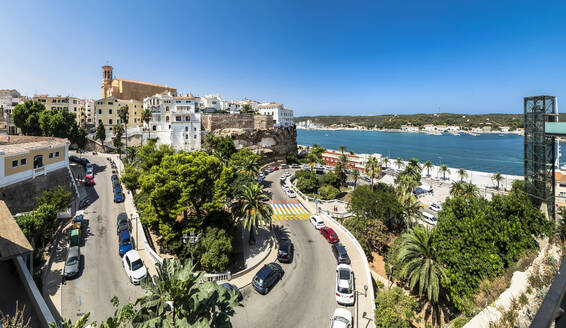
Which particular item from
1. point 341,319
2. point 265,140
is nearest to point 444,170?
point 265,140

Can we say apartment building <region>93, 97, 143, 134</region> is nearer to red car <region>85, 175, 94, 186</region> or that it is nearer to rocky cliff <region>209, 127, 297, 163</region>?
rocky cliff <region>209, 127, 297, 163</region>

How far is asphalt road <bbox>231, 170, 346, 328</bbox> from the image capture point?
15.8m

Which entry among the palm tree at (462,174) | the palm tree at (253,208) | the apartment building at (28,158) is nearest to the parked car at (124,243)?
the palm tree at (253,208)

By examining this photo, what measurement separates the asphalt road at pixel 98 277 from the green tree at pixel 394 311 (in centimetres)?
1745

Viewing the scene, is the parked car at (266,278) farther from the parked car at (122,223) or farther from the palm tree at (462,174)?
the palm tree at (462,174)

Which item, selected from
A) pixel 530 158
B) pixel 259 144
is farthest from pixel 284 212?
pixel 259 144

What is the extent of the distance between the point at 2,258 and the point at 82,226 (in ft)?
40.5

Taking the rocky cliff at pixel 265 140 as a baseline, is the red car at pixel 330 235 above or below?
below

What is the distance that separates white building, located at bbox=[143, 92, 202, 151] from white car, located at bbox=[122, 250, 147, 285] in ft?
159

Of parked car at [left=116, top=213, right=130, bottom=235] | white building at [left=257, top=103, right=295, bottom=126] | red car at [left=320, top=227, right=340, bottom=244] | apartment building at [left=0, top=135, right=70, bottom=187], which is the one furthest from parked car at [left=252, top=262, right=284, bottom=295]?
white building at [left=257, top=103, right=295, bottom=126]

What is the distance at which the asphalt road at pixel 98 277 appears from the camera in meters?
15.9

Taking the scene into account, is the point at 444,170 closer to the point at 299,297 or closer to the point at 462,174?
the point at 462,174

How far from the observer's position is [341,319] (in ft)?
48.8

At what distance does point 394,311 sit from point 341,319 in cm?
342
